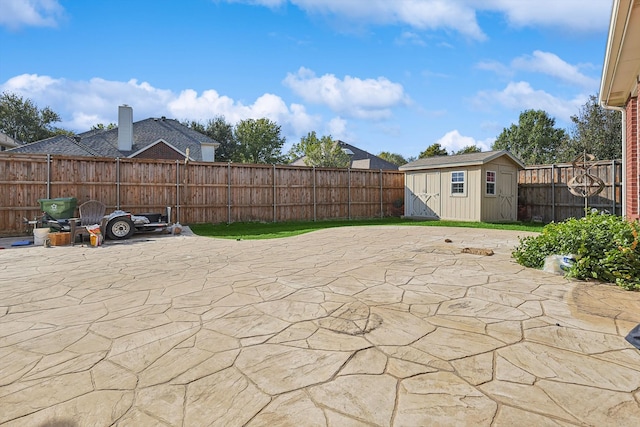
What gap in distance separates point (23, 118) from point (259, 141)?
20.2 meters

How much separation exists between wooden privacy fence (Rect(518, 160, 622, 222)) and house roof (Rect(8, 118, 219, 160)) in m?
17.0

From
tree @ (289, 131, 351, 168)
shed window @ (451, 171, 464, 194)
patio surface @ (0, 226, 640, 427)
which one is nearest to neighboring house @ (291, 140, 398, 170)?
tree @ (289, 131, 351, 168)

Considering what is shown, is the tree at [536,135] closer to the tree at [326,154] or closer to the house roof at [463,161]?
the tree at [326,154]

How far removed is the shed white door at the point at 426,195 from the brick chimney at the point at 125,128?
15993 millimetres

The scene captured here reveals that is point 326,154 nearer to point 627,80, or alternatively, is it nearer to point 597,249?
point 627,80

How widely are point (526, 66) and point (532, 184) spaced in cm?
543

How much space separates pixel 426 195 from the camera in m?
14.5

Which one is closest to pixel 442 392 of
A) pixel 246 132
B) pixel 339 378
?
pixel 339 378

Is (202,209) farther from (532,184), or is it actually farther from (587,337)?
(532,184)

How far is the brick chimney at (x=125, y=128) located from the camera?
768 inches

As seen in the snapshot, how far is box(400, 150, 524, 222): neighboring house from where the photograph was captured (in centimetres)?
1277

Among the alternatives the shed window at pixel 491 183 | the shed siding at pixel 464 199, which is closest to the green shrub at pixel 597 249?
the shed siding at pixel 464 199

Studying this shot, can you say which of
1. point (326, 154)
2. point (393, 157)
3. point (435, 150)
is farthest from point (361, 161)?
point (393, 157)

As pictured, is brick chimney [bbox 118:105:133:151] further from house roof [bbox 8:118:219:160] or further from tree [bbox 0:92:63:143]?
tree [bbox 0:92:63:143]
